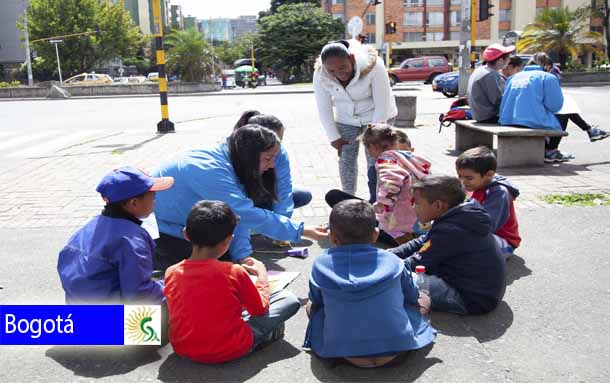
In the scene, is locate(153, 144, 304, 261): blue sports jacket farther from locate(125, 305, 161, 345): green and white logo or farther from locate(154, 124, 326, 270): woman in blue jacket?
locate(125, 305, 161, 345): green and white logo

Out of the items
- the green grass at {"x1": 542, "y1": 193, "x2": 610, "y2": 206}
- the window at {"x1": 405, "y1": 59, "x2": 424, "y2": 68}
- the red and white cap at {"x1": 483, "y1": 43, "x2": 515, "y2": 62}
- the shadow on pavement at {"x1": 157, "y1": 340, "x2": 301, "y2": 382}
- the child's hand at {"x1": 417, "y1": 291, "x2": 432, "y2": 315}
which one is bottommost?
the shadow on pavement at {"x1": 157, "y1": 340, "x2": 301, "y2": 382}

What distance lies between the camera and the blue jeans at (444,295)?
357 cm

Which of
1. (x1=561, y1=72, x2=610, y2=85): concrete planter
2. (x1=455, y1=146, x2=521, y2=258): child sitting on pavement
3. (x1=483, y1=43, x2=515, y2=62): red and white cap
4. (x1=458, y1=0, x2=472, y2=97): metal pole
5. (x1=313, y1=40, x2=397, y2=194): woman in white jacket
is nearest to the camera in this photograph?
(x1=455, y1=146, x2=521, y2=258): child sitting on pavement

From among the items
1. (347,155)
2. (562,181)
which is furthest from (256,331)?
(562,181)

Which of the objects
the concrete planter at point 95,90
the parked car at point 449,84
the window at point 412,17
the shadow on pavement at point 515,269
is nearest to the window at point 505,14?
the window at point 412,17

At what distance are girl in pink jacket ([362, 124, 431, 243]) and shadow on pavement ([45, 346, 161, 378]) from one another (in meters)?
2.19

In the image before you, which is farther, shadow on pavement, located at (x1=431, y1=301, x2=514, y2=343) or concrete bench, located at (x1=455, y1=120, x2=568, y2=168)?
concrete bench, located at (x1=455, y1=120, x2=568, y2=168)

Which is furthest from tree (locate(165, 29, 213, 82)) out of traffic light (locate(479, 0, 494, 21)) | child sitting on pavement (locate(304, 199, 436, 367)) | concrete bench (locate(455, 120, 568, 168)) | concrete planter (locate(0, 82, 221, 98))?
child sitting on pavement (locate(304, 199, 436, 367))

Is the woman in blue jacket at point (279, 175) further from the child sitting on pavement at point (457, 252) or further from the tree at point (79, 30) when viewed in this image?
the tree at point (79, 30)

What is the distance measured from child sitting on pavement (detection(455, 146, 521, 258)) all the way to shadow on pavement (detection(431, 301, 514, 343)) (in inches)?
28.2

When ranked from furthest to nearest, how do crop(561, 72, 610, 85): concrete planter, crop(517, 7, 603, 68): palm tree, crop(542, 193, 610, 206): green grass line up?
crop(517, 7, 603, 68): palm tree, crop(561, 72, 610, 85): concrete planter, crop(542, 193, 610, 206): green grass

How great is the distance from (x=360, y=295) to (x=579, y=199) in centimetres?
445

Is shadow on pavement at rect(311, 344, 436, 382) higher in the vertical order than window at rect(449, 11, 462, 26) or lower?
lower

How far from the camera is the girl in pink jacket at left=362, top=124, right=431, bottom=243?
4.68m
